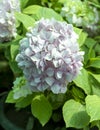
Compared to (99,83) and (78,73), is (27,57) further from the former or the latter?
(99,83)

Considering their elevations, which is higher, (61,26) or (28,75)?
(61,26)

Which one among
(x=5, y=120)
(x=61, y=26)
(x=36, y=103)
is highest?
(x=61, y=26)

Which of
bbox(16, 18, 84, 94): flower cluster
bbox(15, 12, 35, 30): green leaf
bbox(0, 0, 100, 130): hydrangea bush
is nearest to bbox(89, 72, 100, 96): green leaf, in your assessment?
bbox(0, 0, 100, 130): hydrangea bush

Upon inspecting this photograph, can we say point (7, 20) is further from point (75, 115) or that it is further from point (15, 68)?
point (75, 115)

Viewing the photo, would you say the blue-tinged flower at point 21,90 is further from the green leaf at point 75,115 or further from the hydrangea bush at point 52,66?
the green leaf at point 75,115

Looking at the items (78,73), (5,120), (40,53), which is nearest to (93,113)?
(78,73)

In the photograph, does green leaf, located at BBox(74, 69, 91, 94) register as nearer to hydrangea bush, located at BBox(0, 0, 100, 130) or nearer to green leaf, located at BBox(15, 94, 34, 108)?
hydrangea bush, located at BBox(0, 0, 100, 130)

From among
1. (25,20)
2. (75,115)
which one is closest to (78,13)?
(25,20)
